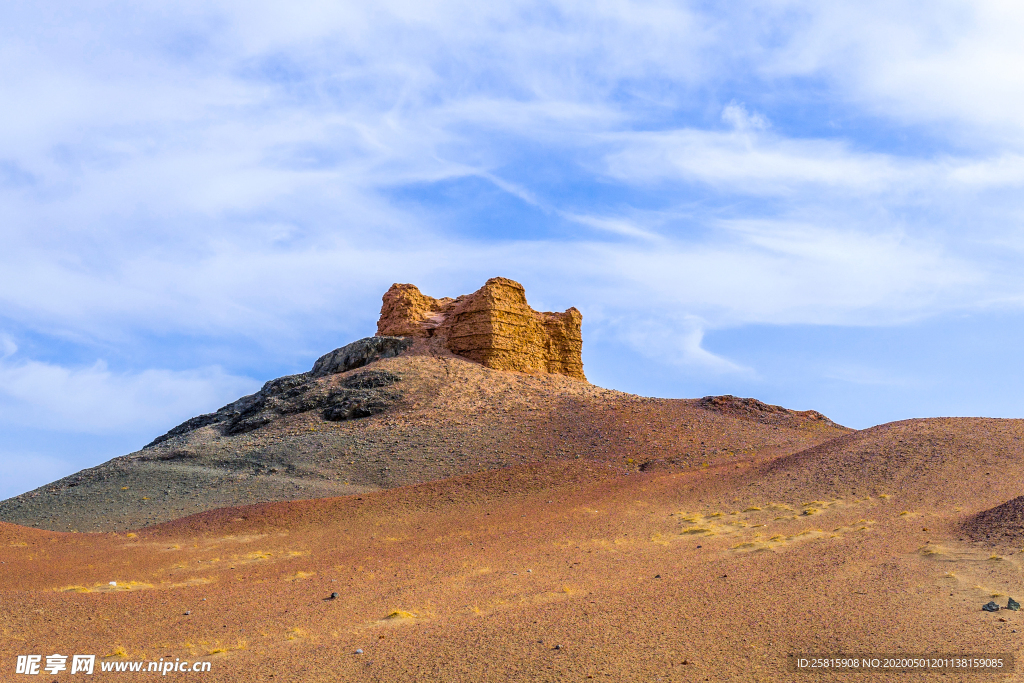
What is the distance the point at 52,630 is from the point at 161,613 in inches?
57.3

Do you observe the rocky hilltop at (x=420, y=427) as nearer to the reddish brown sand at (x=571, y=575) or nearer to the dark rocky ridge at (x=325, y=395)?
the dark rocky ridge at (x=325, y=395)

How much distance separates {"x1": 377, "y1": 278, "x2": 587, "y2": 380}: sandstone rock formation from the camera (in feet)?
105

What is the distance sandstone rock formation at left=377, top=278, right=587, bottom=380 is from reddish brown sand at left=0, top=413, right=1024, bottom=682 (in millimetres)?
11150

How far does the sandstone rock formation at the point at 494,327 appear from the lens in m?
31.9

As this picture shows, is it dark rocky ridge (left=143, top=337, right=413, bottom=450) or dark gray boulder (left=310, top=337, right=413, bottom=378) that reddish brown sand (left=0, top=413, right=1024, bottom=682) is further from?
dark gray boulder (left=310, top=337, right=413, bottom=378)

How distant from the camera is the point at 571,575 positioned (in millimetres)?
12992

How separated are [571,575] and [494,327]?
19.3 meters

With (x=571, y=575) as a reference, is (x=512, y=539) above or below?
above

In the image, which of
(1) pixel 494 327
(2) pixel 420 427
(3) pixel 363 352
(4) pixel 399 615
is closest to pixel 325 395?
(3) pixel 363 352

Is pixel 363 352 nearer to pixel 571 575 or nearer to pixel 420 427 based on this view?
pixel 420 427

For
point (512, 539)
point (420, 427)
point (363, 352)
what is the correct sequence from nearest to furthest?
point (512, 539) < point (420, 427) < point (363, 352)

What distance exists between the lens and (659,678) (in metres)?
8.60

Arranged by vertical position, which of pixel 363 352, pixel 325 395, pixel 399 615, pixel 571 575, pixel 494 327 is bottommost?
pixel 399 615

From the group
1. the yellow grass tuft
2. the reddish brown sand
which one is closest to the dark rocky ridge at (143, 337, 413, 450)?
the reddish brown sand
